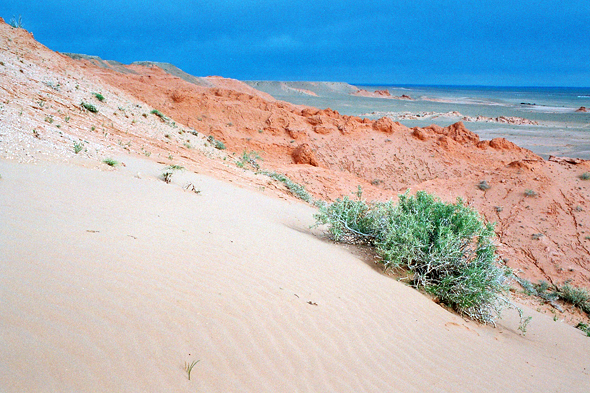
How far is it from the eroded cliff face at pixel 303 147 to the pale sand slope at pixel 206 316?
2.24 m

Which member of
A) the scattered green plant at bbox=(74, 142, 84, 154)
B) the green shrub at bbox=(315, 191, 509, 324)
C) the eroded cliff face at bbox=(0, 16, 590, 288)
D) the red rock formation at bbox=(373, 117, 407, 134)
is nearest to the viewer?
the green shrub at bbox=(315, 191, 509, 324)

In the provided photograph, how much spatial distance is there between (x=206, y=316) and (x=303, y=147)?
47.2ft

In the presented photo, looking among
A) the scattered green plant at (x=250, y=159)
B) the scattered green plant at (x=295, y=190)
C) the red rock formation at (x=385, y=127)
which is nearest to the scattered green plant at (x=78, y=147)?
the scattered green plant at (x=295, y=190)

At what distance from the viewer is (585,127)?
34.1 m

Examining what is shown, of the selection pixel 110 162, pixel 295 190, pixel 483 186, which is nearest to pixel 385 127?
pixel 483 186

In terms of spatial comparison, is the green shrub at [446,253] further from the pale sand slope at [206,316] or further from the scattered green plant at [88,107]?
the scattered green plant at [88,107]

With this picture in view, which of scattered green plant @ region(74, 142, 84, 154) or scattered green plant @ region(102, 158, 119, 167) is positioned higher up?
scattered green plant @ region(74, 142, 84, 154)

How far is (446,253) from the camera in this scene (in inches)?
187

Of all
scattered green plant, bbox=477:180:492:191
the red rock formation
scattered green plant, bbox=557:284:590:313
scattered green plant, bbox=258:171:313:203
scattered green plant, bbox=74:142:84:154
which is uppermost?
scattered green plant, bbox=74:142:84:154

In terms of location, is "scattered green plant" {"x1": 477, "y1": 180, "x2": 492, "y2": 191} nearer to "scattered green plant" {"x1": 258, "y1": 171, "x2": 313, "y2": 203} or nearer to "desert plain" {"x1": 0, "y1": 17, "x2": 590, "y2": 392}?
"desert plain" {"x1": 0, "y1": 17, "x2": 590, "y2": 392}

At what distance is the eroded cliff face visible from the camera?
8.96m

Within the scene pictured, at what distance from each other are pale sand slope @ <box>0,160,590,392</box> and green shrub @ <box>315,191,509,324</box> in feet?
1.14

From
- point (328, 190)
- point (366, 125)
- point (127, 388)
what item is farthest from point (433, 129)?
point (127, 388)

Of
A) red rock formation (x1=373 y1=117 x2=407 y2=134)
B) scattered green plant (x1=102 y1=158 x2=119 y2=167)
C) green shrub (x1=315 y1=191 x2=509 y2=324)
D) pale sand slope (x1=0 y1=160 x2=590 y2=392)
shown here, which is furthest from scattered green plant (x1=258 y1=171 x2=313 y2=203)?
red rock formation (x1=373 y1=117 x2=407 y2=134)
